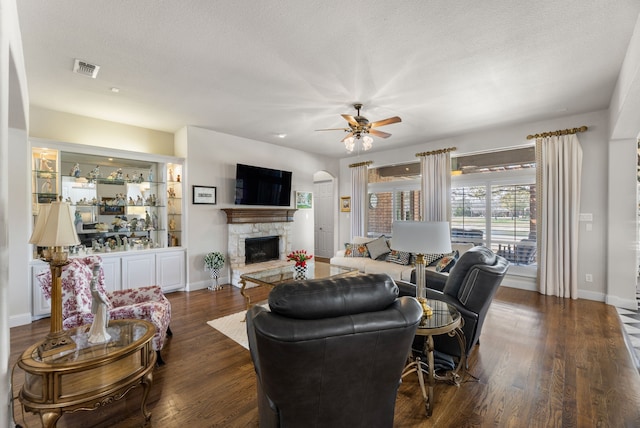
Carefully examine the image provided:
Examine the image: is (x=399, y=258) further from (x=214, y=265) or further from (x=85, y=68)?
(x=85, y=68)

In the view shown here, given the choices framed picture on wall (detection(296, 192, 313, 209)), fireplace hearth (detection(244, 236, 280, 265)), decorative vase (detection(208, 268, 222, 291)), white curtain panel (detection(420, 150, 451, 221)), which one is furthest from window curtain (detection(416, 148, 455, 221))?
decorative vase (detection(208, 268, 222, 291))

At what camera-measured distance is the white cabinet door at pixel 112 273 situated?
13.8 feet

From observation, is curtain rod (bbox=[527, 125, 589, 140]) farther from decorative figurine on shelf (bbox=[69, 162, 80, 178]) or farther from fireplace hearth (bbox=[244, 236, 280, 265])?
decorative figurine on shelf (bbox=[69, 162, 80, 178])

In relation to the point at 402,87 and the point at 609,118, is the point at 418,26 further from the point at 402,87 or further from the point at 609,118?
the point at 609,118

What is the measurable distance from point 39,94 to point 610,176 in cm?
784

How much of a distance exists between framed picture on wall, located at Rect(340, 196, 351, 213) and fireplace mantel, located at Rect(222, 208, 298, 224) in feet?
5.44

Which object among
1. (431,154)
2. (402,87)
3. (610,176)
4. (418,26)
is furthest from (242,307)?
(610,176)

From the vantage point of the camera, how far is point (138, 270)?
455 centimetres

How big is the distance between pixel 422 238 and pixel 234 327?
2.52 metres

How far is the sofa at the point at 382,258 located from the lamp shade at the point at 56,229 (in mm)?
4092

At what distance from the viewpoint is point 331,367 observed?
1289 mm

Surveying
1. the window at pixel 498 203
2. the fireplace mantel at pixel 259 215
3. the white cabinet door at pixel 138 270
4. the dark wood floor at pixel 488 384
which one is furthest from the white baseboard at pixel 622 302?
the white cabinet door at pixel 138 270

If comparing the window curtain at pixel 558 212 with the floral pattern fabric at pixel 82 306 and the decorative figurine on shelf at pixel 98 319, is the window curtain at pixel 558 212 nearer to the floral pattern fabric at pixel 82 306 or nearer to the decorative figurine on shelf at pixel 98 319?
the floral pattern fabric at pixel 82 306

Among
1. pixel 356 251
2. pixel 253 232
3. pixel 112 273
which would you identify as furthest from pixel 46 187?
pixel 356 251
